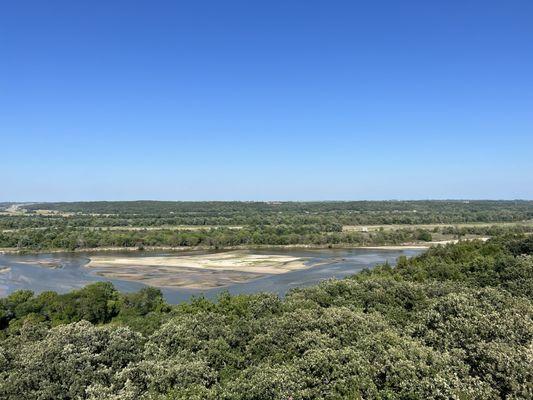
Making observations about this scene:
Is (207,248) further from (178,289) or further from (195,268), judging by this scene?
(178,289)

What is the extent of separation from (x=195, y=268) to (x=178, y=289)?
17.5 metres

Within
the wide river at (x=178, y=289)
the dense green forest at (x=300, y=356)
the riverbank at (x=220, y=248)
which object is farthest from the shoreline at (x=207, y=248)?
the dense green forest at (x=300, y=356)

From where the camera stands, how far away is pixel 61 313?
43.1 meters

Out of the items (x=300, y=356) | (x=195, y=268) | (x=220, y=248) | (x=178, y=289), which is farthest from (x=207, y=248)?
(x=300, y=356)

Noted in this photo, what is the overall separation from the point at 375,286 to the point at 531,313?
458 inches

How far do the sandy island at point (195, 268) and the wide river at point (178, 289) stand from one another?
2490 millimetres

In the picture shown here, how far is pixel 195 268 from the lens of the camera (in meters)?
79.6

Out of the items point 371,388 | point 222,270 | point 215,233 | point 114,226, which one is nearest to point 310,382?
point 371,388

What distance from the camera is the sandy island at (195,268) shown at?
68125mm

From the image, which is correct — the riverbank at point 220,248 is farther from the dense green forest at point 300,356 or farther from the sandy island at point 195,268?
the dense green forest at point 300,356

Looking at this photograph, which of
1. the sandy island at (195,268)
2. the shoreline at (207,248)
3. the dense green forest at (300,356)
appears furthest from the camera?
the shoreline at (207,248)

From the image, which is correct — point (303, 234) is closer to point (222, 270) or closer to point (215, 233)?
point (215, 233)

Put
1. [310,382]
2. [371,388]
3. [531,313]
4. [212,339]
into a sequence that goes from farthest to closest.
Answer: [531,313] < [212,339] < [310,382] < [371,388]

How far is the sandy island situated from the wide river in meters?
2.49
